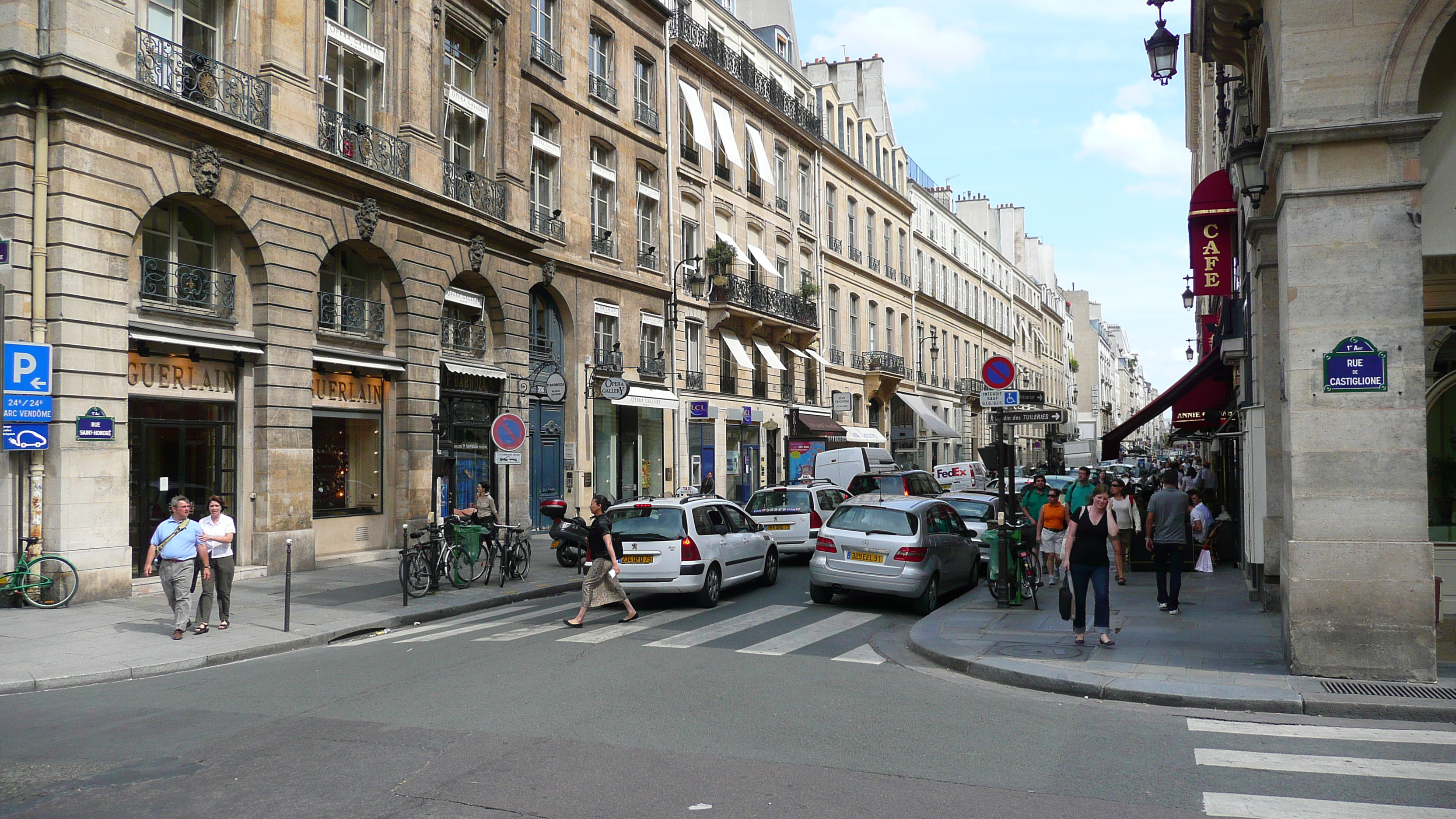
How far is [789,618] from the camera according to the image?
13.2 metres

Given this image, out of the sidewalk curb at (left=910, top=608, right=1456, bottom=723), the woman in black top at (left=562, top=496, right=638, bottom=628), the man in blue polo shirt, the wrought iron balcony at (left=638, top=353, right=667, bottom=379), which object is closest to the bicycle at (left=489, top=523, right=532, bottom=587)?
the woman in black top at (left=562, top=496, right=638, bottom=628)

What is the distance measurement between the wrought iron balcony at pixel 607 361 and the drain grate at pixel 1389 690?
2152 centimetres

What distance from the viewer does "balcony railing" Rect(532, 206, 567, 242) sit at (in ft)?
85.0

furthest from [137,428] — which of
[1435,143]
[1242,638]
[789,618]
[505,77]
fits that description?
[1435,143]

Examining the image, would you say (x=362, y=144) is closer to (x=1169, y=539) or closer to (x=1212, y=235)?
(x=1212, y=235)

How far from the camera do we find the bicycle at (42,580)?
13117mm

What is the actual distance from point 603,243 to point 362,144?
32.4ft

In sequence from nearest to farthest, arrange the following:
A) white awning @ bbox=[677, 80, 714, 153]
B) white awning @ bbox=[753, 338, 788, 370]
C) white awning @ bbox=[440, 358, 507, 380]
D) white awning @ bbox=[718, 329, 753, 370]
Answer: white awning @ bbox=[440, 358, 507, 380] → white awning @ bbox=[677, 80, 714, 153] → white awning @ bbox=[718, 329, 753, 370] → white awning @ bbox=[753, 338, 788, 370]

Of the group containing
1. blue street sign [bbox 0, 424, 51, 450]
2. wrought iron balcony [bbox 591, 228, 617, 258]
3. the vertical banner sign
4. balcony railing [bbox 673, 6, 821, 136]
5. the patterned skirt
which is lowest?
the patterned skirt

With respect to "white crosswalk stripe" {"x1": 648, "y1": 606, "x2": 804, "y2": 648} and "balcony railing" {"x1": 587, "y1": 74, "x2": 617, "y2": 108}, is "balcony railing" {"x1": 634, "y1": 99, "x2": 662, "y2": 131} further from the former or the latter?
"white crosswalk stripe" {"x1": 648, "y1": 606, "x2": 804, "y2": 648}

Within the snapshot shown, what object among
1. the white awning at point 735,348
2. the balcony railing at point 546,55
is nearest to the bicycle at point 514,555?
the balcony railing at point 546,55

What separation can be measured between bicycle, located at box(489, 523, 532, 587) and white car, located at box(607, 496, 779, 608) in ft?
9.09

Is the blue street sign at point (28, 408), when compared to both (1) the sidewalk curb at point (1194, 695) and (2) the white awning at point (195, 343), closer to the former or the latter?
(2) the white awning at point (195, 343)

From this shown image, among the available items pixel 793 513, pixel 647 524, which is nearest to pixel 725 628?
pixel 647 524
